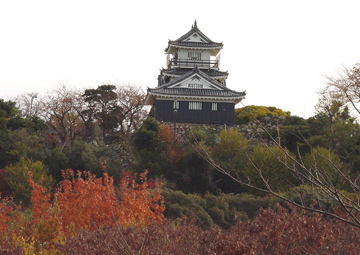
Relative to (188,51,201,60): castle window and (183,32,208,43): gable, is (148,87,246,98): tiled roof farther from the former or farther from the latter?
(183,32,208,43): gable

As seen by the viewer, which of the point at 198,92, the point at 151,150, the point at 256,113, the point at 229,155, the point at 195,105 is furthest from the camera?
the point at 256,113

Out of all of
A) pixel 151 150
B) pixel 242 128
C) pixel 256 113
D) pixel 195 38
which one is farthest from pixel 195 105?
pixel 151 150

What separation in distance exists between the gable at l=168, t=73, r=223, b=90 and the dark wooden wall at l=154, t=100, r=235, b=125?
1.41 metres

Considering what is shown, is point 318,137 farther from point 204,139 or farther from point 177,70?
point 177,70

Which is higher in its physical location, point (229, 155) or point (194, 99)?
point (194, 99)

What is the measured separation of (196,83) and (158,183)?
1646cm

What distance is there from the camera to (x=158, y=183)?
22359 mm

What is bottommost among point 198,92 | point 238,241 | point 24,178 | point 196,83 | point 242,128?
point 24,178

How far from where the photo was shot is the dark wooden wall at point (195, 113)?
120 ft

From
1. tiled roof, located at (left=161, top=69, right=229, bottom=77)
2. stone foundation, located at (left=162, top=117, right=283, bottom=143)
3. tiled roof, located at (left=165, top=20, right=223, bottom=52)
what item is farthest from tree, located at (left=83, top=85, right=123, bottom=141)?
tiled roof, located at (left=165, top=20, right=223, bottom=52)

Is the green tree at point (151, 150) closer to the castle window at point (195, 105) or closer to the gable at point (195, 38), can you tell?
the castle window at point (195, 105)

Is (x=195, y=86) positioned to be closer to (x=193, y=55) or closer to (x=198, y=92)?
(x=198, y=92)

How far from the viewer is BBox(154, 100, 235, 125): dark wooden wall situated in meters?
36.7

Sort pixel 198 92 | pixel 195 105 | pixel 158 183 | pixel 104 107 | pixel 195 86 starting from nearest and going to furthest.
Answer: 1. pixel 158 183
2. pixel 104 107
3. pixel 198 92
4. pixel 195 105
5. pixel 195 86
